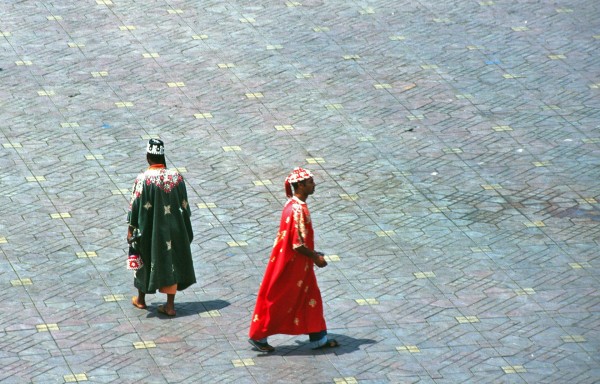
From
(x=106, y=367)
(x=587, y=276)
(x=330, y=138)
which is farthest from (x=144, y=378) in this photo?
(x=330, y=138)

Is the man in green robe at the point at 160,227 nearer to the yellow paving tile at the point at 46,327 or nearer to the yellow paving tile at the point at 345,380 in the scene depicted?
the yellow paving tile at the point at 46,327

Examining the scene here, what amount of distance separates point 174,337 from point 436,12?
32.0ft

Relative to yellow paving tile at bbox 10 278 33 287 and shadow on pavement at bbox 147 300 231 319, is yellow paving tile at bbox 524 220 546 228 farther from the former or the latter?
yellow paving tile at bbox 10 278 33 287

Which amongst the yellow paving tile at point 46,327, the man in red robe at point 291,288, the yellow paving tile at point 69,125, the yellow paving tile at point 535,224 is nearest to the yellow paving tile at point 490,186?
the yellow paving tile at point 535,224

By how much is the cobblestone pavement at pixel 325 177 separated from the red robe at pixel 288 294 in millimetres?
266

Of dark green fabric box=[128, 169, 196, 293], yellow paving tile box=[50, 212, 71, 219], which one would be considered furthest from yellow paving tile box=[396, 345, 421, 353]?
yellow paving tile box=[50, 212, 71, 219]

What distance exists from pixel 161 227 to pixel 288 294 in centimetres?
137

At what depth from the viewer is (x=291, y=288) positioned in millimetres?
11875

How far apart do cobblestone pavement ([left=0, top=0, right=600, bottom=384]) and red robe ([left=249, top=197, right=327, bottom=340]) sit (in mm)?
266

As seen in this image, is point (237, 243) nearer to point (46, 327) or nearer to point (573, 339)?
point (46, 327)

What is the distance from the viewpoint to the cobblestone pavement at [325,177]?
11984 mm

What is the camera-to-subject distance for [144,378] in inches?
445

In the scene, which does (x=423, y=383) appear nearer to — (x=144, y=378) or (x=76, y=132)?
(x=144, y=378)

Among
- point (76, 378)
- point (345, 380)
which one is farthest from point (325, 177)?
point (76, 378)
